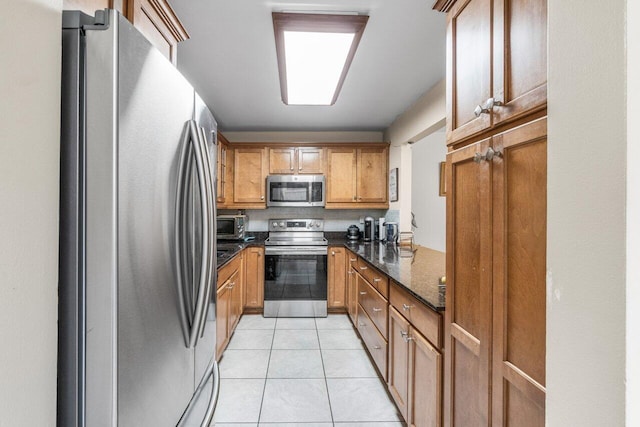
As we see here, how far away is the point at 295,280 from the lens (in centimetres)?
369

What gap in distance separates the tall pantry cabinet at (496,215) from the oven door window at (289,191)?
9.39 feet

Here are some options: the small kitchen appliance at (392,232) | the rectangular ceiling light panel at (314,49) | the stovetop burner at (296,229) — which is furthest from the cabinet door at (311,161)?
the rectangular ceiling light panel at (314,49)

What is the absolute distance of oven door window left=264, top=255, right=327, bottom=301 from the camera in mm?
3660

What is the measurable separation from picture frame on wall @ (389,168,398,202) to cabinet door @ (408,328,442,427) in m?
2.41

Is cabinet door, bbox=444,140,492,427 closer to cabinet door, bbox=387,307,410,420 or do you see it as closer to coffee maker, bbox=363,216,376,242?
cabinet door, bbox=387,307,410,420

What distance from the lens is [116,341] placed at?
670mm

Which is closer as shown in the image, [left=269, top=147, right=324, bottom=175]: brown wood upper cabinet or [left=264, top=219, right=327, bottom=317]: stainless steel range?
[left=264, top=219, right=327, bottom=317]: stainless steel range

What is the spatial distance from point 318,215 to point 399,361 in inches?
109

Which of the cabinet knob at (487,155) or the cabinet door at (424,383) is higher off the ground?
the cabinet knob at (487,155)

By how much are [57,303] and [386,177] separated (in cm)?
388

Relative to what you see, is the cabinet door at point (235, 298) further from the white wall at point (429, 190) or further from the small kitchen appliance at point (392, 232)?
the white wall at point (429, 190)

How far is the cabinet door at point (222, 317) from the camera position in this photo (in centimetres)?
244

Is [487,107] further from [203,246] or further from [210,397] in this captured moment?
[210,397]

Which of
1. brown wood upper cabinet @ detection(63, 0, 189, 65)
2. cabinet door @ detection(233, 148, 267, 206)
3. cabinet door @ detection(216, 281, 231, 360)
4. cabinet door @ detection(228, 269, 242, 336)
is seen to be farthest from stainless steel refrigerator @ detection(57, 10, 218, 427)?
cabinet door @ detection(233, 148, 267, 206)
